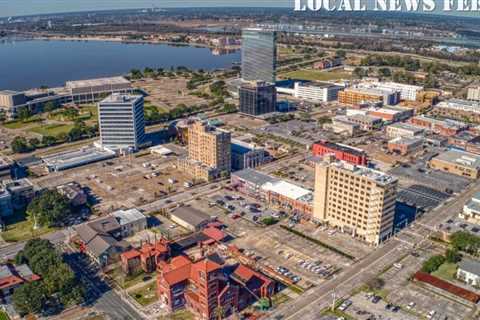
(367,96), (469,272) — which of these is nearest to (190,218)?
(469,272)

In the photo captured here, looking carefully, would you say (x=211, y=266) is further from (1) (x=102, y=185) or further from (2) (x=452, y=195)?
(2) (x=452, y=195)

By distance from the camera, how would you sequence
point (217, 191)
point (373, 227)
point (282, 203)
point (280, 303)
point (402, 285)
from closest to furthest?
1. point (280, 303)
2. point (402, 285)
3. point (373, 227)
4. point (282, 203)
5. point (217, 191)

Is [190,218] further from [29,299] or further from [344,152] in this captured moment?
[344,152]

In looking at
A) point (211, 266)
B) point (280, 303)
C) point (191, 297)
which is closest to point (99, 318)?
point (191, 297)

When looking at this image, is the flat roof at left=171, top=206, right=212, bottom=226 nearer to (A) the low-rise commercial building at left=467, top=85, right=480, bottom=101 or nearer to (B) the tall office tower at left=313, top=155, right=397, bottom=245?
(B) the tall office tower at left=313, top=155, right=397, bottom=245

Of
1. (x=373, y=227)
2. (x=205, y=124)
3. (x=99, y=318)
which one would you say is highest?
(x=205, y=124)

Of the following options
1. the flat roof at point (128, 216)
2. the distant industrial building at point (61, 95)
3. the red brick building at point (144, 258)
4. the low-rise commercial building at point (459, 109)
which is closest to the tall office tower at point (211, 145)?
the flat roof at point (128, 216)
